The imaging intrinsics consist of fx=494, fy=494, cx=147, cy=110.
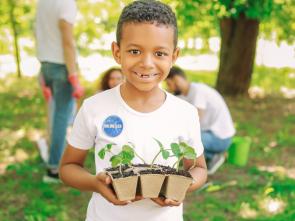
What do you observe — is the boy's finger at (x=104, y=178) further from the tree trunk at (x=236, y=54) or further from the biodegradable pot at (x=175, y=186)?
the tree trunk at (x=236, y=54)

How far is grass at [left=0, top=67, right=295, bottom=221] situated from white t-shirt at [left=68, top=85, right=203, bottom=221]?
2.21 m

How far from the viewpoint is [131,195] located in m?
1.41

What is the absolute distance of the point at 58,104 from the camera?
4.05 metres

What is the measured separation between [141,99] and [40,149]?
3671 millimetres

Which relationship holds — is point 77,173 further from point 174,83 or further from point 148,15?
point 174,83

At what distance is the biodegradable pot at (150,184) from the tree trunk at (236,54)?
688cm

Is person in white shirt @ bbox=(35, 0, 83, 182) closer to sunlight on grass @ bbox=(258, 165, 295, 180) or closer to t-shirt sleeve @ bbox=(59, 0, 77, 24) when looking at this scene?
t-shirt sleeve @ bbox=(59, 0, 77, 24)

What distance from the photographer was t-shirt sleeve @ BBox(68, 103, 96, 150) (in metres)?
1.55

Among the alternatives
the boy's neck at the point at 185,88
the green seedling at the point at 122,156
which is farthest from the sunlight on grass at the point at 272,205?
the green seedling at the point at 122,156

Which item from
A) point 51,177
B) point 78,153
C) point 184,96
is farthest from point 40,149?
point 78,153

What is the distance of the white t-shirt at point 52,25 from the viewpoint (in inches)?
150

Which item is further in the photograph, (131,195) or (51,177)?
(51,177)

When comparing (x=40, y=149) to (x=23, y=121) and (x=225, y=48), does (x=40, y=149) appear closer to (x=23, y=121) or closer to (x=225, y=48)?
(x=23, y=121)

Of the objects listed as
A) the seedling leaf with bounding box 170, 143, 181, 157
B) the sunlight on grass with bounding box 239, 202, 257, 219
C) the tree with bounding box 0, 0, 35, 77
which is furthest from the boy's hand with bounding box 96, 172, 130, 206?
the tree with bounding box 0, 0, 35, 77
